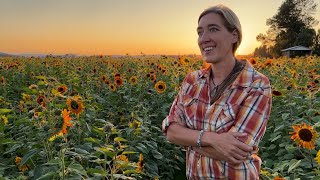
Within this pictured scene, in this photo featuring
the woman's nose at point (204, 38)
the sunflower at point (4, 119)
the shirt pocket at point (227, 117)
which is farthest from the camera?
the sunflower at point (4, 119)

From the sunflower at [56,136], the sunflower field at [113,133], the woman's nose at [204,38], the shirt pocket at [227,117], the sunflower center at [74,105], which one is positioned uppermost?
the woman's nose at [204,38]

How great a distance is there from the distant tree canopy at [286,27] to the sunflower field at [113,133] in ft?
157

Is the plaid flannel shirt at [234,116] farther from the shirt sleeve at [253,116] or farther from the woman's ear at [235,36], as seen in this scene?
the woman's ear at [235,36]

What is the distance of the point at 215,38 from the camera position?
2.52 meters

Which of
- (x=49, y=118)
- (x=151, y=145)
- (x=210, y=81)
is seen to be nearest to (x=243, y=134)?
(x=210, y=81)

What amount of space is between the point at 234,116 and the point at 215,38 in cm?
44

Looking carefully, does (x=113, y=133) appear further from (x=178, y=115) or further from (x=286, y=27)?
(x=286, y=27)

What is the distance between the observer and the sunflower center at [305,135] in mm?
3434

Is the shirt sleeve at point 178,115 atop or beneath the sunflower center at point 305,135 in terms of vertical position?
atop

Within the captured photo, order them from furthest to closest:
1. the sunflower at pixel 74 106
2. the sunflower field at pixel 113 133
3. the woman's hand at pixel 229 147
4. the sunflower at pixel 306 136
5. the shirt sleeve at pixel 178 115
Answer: the sunflower at pixel 306 136 < the sunflower at pixel 74 106 < the sunflower field at pixel 113 133 < the shirt sleeve at pixel 178 115 < the woman's hand at pixel 229 147

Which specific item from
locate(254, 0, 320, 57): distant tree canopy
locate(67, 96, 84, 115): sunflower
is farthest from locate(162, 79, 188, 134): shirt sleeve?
locate(254, 0, 320, 57): distant tree canopy

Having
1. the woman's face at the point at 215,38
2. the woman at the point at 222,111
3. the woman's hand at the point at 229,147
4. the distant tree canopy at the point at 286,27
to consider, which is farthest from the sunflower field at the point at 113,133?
the distant tree canopy at the point at 286,27

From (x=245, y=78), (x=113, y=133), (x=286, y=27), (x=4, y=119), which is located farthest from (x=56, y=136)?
(x=286, y=27)

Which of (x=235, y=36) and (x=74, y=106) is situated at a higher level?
(x=235, y=36)
